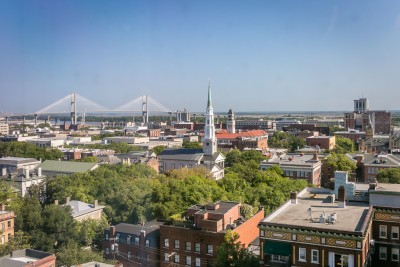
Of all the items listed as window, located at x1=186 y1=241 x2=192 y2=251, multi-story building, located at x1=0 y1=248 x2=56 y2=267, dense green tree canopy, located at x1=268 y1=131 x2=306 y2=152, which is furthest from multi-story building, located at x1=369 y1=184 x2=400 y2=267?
dense green tree canopy, located at x1=268 y1=131 x2=306 y2=152

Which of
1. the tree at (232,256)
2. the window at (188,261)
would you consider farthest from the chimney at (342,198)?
the window at (188,261)

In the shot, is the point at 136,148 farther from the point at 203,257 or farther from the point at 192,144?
the point at 203,257

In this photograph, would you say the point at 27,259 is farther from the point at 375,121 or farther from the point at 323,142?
the point at 375,121

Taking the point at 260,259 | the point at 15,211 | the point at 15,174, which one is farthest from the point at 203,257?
the point at 15,174

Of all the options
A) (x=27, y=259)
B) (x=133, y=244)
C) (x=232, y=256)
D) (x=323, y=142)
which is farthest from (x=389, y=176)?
(x=323, y=142)

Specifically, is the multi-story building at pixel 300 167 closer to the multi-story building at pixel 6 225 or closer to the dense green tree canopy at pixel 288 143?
the multi-story building at pixel 6 225

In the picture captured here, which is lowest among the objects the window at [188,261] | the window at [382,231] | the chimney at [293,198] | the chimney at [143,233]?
the window at [188,261]

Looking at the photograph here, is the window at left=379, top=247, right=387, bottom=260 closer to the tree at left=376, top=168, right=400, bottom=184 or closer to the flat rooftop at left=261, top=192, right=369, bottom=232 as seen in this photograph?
the flat rooftop at left=261, top=192, right=369, bottom=232
